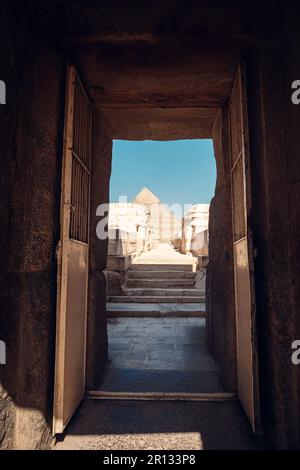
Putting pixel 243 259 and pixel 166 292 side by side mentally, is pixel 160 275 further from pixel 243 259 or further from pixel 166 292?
pixel 243 259

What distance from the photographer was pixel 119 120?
3549 mm

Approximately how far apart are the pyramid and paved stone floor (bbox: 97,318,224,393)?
3488cm

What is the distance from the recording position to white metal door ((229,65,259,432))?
2197mm

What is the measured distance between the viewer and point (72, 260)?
95.3 inches

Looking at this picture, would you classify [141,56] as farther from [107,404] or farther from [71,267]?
[107,404]

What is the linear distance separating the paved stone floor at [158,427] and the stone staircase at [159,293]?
364 centimetres

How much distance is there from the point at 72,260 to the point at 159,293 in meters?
5.62

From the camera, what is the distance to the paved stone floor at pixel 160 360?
3020mm

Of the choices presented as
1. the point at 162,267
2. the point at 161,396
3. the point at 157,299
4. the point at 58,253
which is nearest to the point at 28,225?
the point at 58,253

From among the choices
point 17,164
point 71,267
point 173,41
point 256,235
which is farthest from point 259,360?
point 173,41
